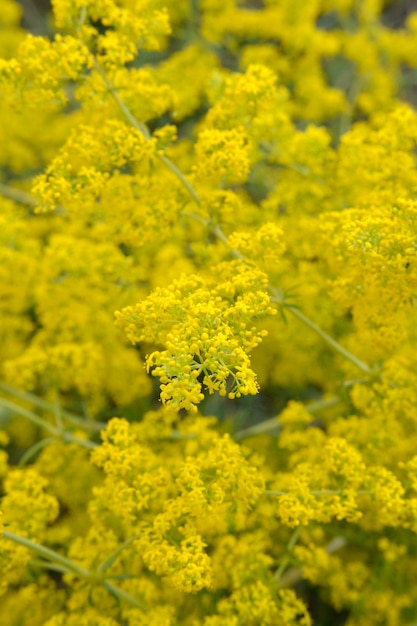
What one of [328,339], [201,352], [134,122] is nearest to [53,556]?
[201,352]

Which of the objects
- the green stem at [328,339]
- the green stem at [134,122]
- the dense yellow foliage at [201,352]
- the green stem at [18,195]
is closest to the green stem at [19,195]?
the green stem at [18,195]

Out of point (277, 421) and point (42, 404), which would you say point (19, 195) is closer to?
point (42, 404)

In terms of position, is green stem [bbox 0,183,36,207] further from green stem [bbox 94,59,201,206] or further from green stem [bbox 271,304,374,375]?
green stem [bbox 271,304,374,375]

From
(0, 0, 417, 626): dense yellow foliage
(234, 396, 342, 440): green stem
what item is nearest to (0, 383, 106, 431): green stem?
(0, 0, 417, 626): dense yellow foliage

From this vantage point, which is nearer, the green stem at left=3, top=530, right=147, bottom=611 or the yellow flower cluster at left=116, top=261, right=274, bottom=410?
the yellow flower cluster at left=116, top=261, right=274, bottom=410

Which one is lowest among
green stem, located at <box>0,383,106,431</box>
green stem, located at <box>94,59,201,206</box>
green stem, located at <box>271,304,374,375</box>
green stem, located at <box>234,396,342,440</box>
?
green stem, located at <box>0,383,106,431</box>

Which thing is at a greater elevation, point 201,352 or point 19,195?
point 201,352

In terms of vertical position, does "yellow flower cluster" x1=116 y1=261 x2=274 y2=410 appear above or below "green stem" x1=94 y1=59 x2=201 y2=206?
below

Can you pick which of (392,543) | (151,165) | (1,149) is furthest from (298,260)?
(1,149)

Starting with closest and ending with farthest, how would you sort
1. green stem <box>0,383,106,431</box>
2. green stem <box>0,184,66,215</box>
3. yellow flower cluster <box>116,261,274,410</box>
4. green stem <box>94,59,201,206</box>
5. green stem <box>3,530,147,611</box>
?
yellow flower cluster <box>116,261,274,410</box>
green stem <box>3,530,147,611</box>
green stem <box>94,59,201,206</box>
green stem <box>0,383,106,431</box>
green stem <box>0,184,66,215</box>
